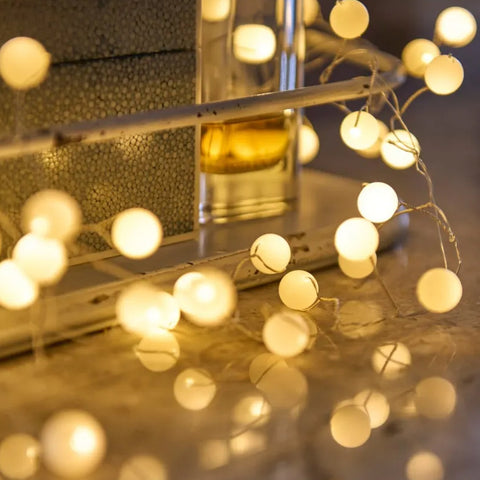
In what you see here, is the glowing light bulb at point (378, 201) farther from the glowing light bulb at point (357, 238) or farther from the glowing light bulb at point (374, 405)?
the glowing light bulb at point (374, 405)

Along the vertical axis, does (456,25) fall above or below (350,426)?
above

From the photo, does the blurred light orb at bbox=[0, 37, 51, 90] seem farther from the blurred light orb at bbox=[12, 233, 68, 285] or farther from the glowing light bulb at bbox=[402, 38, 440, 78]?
the glowing light bulb at bbox=[402, 38, 440, 78]

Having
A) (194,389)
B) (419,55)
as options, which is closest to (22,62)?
(194,389)

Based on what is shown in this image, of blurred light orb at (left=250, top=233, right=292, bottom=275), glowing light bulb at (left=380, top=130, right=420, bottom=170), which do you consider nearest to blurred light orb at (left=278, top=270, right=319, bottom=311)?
blurred light orb at (left=250, top=233, right=292, bottom=275)

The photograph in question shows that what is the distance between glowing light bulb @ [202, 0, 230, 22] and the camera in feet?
2.22

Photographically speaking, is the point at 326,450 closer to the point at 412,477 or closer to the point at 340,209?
the point at 412,477

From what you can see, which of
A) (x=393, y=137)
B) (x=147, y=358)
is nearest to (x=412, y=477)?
(x=147, y=358)

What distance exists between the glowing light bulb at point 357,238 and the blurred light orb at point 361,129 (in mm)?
59

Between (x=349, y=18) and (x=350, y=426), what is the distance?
29 centimetres

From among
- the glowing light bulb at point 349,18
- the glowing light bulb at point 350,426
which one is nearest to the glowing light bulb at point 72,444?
the glowing light bulb at point 350,426

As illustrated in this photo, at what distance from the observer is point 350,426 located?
49cm

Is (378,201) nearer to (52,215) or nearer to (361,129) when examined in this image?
(361,129)

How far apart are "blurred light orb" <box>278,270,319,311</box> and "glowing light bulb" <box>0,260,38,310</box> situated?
5.9 inches

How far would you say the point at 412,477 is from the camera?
445 mm
